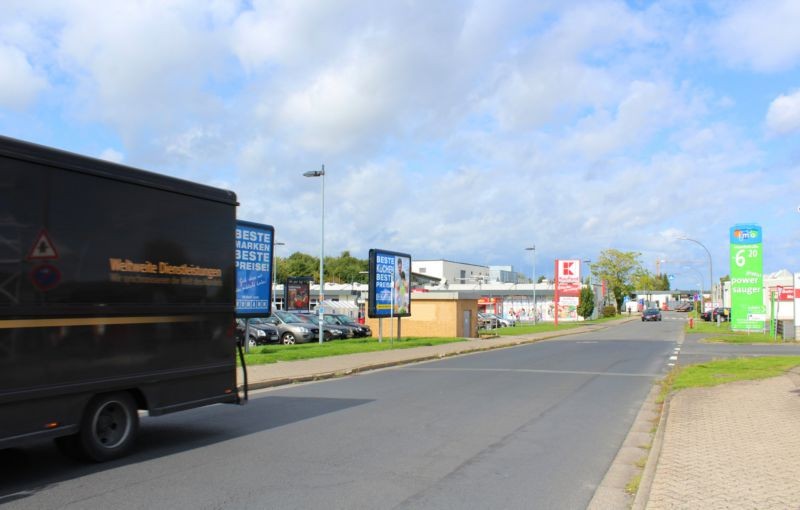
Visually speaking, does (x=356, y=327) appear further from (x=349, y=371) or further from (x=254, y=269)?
(x=349, y=371)

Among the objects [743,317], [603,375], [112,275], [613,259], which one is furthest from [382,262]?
[613,259]

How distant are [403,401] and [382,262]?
1934cm

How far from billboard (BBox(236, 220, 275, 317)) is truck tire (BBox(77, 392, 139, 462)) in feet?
44.4

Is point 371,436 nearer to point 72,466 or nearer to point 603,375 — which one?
point 72,466

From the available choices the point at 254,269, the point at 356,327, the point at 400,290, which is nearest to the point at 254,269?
the point at 254,269

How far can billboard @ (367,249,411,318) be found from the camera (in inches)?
1220

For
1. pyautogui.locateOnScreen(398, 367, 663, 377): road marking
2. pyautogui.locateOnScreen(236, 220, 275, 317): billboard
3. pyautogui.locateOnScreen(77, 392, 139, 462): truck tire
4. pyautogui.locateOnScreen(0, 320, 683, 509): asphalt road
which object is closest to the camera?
pyautogui.locateOnScreen(0, 320, 683, 509): asphalt road

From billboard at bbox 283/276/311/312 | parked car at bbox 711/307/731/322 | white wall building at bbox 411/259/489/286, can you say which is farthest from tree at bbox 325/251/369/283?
billboard at bbox 283/276/311/312

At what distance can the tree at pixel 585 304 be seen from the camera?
7694 centimetres

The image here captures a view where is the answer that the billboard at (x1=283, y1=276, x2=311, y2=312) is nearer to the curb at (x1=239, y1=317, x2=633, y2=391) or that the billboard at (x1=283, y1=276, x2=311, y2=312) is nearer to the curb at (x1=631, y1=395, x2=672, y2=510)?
the curb at (x1=239, y1=317, x2=633, y2=391)

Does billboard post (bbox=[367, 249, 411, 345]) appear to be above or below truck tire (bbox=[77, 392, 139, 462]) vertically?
above

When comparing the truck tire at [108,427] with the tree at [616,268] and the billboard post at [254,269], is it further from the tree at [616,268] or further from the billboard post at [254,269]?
the tree at [616,268]

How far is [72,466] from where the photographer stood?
289 inches

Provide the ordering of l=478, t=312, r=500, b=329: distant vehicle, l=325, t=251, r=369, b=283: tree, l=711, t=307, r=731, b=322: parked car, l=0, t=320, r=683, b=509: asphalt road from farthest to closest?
l=325, t=251, r=369, b=283: tree
l=711, t=307, r=731, b=322: parked car
l=478, t=312, r=500, b=329: distant vehicle
l=0, t=320, r=683, b=509: asphalt road
